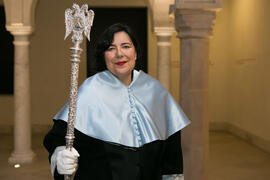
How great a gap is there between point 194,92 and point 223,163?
11.0ft

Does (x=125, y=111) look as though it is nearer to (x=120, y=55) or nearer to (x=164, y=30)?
(x=120, y=55)

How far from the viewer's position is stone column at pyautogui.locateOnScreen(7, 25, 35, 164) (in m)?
7.38

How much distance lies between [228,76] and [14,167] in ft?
20.2

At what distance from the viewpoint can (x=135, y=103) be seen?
7.92 ft

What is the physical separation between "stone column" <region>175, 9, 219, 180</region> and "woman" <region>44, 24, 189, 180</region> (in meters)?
2.17

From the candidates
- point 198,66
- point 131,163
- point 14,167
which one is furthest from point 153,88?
point 14,167

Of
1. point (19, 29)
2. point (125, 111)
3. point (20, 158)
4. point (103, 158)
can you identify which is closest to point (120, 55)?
point (125, 111)

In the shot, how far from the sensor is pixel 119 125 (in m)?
2.31

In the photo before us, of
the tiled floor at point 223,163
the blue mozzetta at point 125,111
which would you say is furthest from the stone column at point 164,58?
the blue mozzetta at point 125,111

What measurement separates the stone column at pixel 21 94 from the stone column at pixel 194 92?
364cm

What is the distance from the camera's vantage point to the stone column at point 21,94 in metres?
7.38

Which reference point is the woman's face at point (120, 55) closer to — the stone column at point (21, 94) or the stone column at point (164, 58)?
the stone column at point (164, 58)

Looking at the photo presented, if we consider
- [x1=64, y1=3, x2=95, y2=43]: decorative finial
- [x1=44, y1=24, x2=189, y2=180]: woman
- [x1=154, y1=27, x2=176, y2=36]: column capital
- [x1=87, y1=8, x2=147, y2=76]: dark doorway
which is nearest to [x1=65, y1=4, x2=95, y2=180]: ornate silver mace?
[x1=64, y1=3, x2=95, y2=43]: decorative finial

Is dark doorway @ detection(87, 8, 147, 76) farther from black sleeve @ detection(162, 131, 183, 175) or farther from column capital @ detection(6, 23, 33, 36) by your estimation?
black sleeve @ detection(162, 131, 183, 175)
